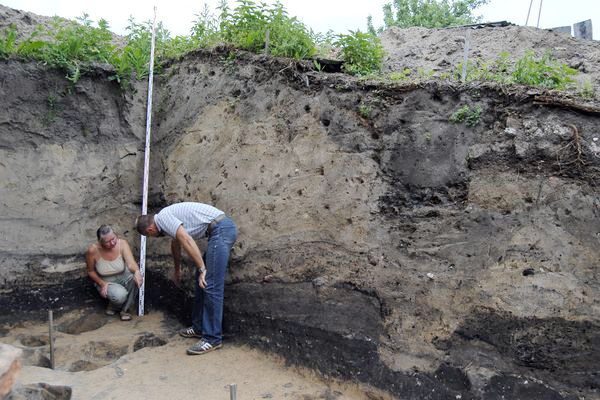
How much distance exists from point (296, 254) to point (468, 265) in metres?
1.31

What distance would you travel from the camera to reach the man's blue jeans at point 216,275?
419 cm

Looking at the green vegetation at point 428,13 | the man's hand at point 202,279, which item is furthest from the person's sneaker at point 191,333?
the green vegetation at point 428,13

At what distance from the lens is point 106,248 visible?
498 cm

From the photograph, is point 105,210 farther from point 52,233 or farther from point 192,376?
point 192,376

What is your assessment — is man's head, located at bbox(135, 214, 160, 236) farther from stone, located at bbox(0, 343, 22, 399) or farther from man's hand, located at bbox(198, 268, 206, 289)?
stone, located at bbox(0, 343, 22, 399)

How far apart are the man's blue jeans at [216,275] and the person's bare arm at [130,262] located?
2.79 ft

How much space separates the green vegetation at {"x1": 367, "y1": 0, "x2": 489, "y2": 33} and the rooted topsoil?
17.4 feet

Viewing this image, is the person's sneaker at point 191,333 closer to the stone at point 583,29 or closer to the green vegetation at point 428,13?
the stone at point 583,29

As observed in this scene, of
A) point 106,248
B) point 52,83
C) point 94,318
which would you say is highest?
point 52,83

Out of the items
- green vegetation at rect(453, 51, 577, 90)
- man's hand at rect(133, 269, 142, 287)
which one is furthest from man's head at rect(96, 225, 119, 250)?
green vegetation at rect(453, 51, 577, 90)

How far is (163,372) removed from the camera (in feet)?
13.0

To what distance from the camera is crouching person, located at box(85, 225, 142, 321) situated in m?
4.98

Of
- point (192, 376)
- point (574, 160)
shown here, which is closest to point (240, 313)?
point (192, 376)

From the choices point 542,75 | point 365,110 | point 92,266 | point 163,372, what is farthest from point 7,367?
point 542,75
